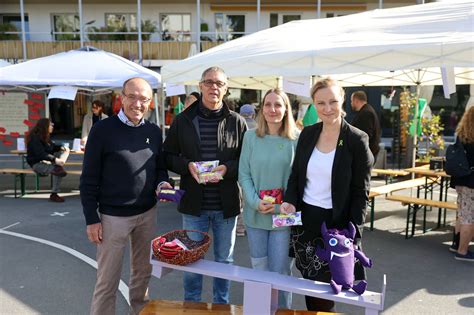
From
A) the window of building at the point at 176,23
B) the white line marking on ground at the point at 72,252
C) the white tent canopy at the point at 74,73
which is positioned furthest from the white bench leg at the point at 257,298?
the window of building at the point at 176,23

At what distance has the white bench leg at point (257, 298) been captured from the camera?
8.52ft

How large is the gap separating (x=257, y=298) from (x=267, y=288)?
0.10 metres

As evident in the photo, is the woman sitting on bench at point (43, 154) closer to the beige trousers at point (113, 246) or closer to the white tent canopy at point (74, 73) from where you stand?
the white tent canopy at point (74, 73)

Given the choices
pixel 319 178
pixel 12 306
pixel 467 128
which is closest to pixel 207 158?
pixel 319 178

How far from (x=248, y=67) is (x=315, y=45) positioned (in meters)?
0.91

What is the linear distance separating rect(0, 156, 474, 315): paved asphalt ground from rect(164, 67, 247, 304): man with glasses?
1197 millimetres

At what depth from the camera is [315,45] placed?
5.17 meters

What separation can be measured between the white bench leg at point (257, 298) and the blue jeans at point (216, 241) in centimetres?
74

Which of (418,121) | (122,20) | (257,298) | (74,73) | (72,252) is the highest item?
(122,20)

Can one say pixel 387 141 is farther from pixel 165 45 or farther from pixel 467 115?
pixel 467 115

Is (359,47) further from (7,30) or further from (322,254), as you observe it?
(7,30)

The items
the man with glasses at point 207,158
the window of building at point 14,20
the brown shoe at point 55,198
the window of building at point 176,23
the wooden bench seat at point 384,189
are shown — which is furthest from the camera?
the window of building at point 176,23

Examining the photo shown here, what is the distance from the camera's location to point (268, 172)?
304 centimetres

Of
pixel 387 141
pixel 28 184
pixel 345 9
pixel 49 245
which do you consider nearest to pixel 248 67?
pixel 49 245
